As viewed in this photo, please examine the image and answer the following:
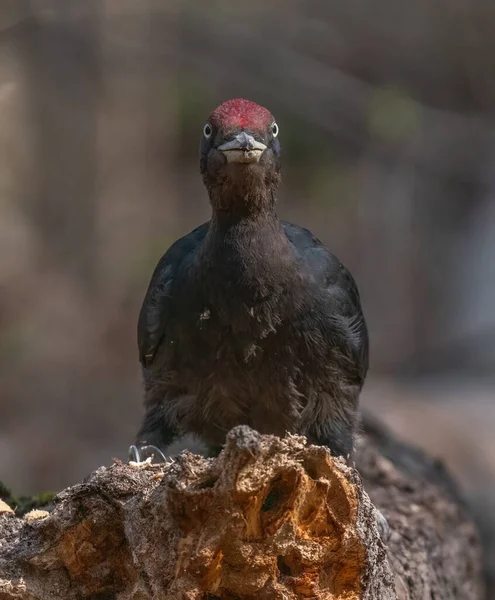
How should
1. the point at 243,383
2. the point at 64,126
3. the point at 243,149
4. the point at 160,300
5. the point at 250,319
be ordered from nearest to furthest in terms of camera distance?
the point at 243,149 < the point at 250,319 < the point at 243,383 < the point at 160,300 < the point at 64,126

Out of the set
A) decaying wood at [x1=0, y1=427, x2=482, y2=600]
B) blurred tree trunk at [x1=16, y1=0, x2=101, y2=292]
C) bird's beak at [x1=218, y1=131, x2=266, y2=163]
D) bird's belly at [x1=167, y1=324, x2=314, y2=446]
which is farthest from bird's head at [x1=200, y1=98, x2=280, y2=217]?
blurred tree trunk at [x1=16, y1=0, x2=101, y2=292]

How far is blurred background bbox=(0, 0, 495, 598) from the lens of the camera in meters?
12.8

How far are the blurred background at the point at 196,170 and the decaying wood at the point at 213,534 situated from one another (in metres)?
8.42

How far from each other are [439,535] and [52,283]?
882 centimetres

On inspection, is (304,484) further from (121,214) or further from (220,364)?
(121,214)

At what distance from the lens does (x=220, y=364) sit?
471 centimetres

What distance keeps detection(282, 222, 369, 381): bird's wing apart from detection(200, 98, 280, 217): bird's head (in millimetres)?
464

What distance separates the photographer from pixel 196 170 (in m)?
Answer: 14.5

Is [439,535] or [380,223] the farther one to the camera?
[380,223]

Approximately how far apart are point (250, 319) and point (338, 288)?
654 mm

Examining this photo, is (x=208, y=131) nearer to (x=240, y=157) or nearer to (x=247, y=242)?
(x=240, y=157)

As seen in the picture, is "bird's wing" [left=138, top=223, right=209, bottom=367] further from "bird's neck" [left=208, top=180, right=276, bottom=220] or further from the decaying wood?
the decaying wood

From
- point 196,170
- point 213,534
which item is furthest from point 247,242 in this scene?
point 196,170

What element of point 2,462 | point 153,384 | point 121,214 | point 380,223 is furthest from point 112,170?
point 153,384
